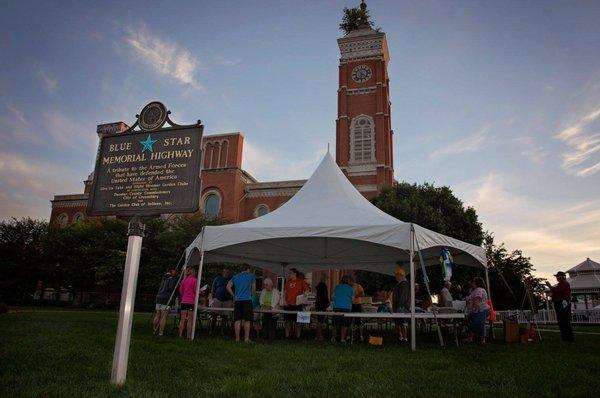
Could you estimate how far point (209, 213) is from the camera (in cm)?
3731

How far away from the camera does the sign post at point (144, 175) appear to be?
4906 millimetres

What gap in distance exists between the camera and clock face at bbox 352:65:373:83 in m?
39.8

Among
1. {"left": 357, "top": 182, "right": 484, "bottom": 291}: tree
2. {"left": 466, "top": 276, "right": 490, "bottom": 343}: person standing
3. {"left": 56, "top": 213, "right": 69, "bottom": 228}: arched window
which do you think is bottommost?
{"left": 466, "top": 276, "right": 490, "bottom": 343}: person standing

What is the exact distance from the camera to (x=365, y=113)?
3838cm

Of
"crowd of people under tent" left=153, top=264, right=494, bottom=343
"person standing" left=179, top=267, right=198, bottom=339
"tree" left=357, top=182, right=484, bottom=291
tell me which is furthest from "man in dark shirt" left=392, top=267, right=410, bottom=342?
"tree" left=357, top=182, right=484, bottom=291

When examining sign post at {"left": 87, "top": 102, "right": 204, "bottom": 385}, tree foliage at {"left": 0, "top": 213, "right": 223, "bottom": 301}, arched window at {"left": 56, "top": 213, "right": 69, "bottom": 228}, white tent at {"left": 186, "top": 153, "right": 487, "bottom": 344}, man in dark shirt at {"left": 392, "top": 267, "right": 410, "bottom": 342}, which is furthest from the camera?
arched window at {"left": 56, "top": 213, "right": 69, "bottom": 228}

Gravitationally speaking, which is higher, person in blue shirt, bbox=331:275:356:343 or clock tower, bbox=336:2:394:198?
clock tower, bbox=336:2:394:198

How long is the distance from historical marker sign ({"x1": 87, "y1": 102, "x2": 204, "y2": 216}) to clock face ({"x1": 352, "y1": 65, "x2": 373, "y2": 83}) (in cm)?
3654

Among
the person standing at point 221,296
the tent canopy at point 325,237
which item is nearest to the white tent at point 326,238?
the tent canopy at point 325,237

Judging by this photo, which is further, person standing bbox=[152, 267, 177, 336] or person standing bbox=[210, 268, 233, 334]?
person standing bbox=[210, 268, 233, 334]

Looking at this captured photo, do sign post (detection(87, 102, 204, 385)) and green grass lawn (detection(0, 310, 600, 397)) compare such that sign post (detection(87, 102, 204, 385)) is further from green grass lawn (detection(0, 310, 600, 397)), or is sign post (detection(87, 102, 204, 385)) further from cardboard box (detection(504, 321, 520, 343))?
cardboard box (detection(504, 321, 520, 343))

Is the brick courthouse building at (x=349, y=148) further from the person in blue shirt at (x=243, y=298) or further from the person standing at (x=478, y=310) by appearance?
the person in blue shirt at (x=243, y=298)

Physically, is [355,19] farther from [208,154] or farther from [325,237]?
[325,237]

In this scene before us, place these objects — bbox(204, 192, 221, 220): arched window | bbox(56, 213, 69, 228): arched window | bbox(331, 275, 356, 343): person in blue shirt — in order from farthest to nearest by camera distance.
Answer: bbox(56, 213, 69, 228): arched window
bbox(204, 192, 221, 220): arched window
bbox(331, 275, 356, 343): person in blue shirt
